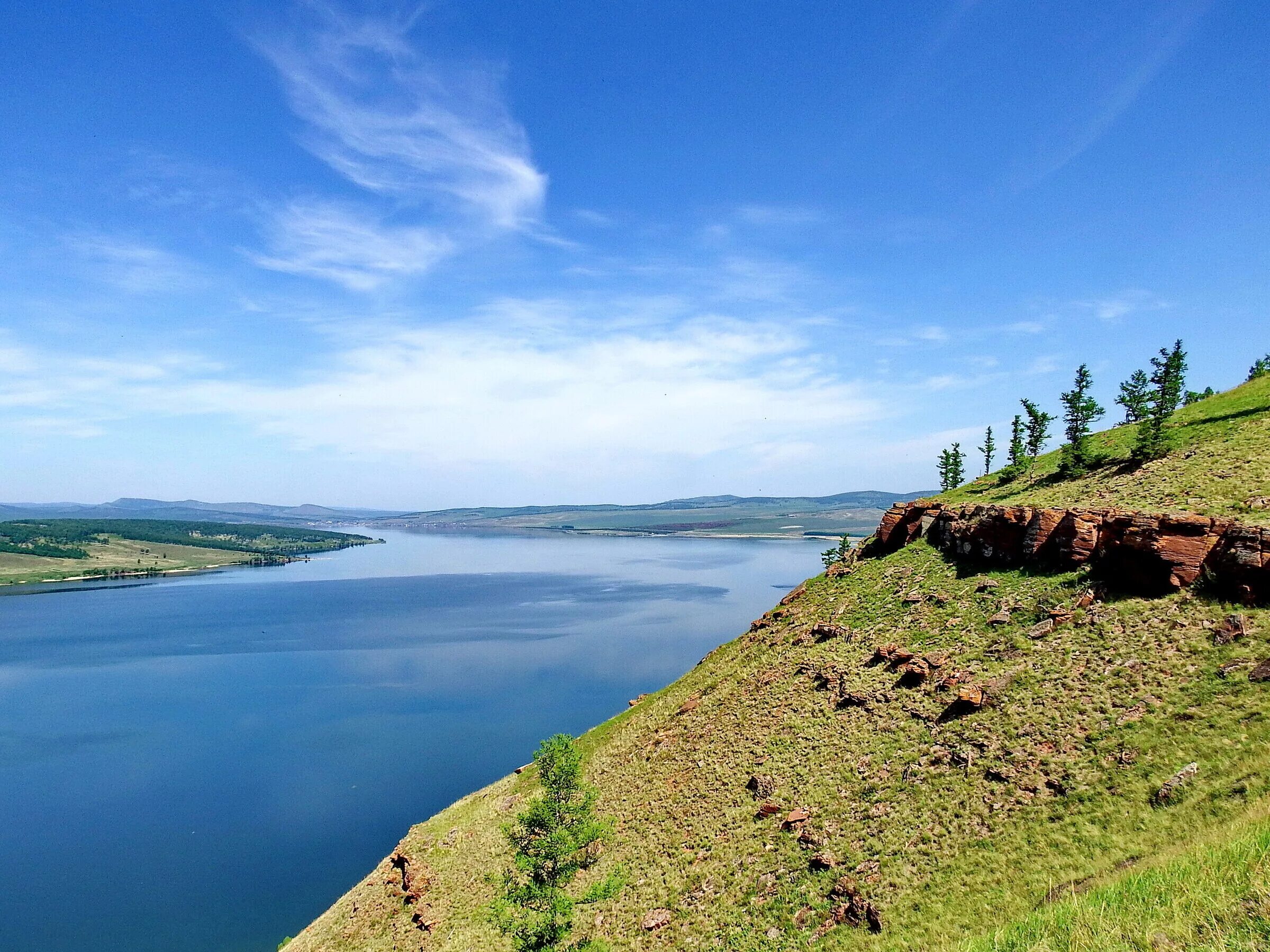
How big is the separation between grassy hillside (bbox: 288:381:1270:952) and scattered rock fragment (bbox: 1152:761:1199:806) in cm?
27

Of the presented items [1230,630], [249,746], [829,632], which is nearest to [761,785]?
[829,632]

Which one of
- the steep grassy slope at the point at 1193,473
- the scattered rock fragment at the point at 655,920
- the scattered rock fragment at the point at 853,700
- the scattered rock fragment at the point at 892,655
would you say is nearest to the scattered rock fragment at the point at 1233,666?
the steep grassy slope at the point at 1193,473

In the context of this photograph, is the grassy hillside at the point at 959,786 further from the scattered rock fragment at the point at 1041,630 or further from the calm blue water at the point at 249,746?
the calm blue water at the point at 249,746

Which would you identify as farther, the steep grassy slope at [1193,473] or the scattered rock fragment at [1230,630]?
the steep grassy slope at [1193,473]

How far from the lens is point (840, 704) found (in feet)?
125

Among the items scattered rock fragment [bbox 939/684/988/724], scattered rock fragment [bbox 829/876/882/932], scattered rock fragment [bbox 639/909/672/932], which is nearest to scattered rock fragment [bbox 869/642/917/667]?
scattered rock fragment [bbox 939/684/988/724]

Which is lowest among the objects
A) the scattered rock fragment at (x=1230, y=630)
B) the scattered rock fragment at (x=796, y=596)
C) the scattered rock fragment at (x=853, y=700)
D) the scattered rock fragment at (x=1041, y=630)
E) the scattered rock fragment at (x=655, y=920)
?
the scattered rock fragment at (x=655, y=920)

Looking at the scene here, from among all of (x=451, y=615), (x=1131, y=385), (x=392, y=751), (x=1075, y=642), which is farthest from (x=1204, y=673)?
(x=451, y=615)

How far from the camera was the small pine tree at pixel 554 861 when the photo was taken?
1148 inches

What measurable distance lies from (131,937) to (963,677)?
2689 inches

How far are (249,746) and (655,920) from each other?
84.7 metres

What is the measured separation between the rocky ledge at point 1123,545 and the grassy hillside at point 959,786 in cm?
140

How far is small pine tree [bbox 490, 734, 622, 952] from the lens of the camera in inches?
1148

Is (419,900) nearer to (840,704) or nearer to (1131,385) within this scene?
(840,704)
